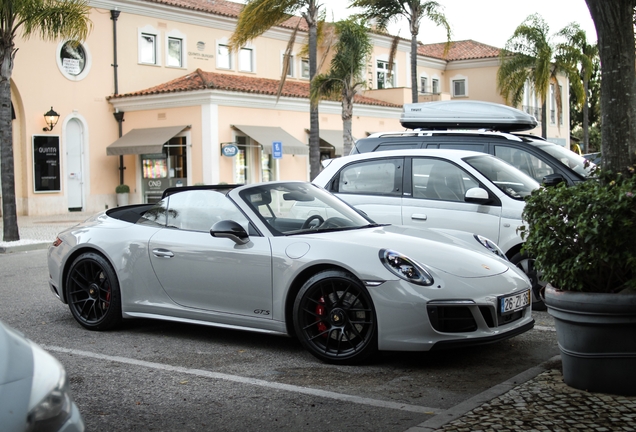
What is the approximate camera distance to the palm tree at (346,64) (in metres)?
28.9

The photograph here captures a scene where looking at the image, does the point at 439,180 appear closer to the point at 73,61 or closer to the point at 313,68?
the point at 313,68

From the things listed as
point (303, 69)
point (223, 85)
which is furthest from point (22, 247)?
point (303, 69)

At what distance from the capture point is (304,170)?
33750mm

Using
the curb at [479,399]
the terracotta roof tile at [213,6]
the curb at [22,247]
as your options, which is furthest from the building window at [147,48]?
the curb at [479,399]

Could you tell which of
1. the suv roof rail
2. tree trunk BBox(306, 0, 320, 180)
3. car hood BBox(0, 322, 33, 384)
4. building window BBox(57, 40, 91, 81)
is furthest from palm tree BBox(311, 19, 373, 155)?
car hood BBox(0, 322, 33, 384)

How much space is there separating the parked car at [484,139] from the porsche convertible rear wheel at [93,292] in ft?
14.2

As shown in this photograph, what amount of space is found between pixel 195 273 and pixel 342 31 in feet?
77.4

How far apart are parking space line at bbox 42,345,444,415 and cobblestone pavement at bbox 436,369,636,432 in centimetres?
40

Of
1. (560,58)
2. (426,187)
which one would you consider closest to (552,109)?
(560,58)

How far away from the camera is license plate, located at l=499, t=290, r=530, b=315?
5.77 meters

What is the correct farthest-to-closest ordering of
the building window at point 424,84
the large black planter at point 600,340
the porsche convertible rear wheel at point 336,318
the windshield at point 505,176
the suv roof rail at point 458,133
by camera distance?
the building window at point 424,84, the suv roof rail at point 458,133, the windshield at point 505,176, the porsche convertible rear wheel at point 336,318, the large black planter at point 600,340

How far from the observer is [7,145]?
16891 millimetres

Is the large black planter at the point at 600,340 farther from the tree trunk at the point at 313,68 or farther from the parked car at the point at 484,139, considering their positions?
the tree trunk at the point at 313,68

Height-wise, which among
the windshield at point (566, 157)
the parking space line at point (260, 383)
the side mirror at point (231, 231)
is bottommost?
the parking space line at point (260, 383)
